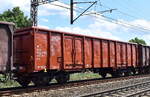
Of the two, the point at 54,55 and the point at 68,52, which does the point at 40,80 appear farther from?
the point at 68,52

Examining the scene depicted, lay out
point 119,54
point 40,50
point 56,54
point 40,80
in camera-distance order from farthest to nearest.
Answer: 1. point 119,54
2. point 56,54
3. point 40,80
4. point 40,50

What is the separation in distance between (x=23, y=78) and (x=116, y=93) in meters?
5.40

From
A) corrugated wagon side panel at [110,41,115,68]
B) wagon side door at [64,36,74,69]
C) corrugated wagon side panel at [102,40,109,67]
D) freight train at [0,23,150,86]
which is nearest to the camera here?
freight train at [0,23,150,86]

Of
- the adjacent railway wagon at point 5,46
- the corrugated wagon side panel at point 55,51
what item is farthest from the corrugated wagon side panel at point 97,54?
the adjacent railway wagon at point 5,46

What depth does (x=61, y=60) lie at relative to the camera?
58.8 feet

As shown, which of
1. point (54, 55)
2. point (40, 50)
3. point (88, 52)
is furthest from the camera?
point (88, 52)

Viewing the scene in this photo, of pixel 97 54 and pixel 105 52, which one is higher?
pixel 105 52

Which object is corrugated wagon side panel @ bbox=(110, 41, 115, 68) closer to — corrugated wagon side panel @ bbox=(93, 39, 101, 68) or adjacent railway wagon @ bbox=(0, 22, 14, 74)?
corrugated wagon side panel @ bbox=(93, 39, 101, 68)

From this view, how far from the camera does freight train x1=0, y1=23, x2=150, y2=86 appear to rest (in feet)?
53.1

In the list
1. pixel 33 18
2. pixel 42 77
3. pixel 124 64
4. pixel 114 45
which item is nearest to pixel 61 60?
pixel 42 77

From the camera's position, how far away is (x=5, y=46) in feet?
45.6

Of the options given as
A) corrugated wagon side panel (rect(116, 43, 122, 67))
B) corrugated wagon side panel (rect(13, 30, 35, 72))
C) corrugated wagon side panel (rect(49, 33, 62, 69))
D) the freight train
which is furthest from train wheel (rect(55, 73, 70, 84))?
corrugated wagon side panel (rect(116, 43, 122, 67))

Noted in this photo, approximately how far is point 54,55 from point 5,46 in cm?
414

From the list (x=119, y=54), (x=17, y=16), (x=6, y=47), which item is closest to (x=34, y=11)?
(x=119, y=54)
